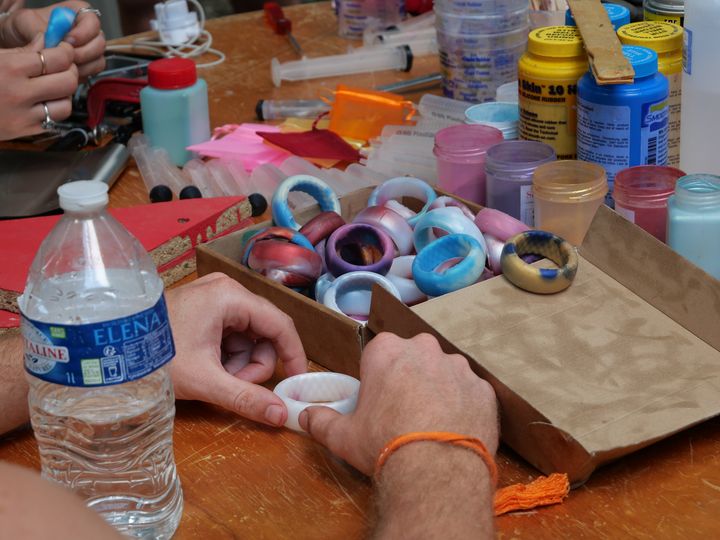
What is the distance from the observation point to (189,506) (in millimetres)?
912

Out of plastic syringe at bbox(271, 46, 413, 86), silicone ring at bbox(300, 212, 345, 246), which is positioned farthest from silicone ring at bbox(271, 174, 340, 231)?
plastic syringe at bbox(271, 46, 413, 86)

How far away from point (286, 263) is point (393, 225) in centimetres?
16

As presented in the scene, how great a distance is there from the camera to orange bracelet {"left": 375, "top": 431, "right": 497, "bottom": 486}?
33.0 inches

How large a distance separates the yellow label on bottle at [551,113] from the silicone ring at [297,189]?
0.94 feet

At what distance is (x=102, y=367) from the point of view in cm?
76

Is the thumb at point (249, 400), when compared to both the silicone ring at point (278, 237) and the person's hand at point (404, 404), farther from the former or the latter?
the silicone ring at point (278, 237)

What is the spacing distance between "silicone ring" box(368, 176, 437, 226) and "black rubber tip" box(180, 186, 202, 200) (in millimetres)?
322

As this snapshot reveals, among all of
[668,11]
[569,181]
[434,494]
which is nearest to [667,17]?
[668,11]

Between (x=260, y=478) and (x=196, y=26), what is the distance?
1503mm

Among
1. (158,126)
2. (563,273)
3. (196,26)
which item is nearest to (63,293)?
(563,273)

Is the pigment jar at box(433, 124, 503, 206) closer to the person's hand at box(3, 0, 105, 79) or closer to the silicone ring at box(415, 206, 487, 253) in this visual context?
the silicone ring at box(415, 206, 487, 253)

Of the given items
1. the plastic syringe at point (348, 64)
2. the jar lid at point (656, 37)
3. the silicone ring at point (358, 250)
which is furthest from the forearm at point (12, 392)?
the plastic syringe at point (348, 64)

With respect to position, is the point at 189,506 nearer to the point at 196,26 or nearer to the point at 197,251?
the point at 197,251

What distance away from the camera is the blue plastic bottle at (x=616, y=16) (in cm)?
139
